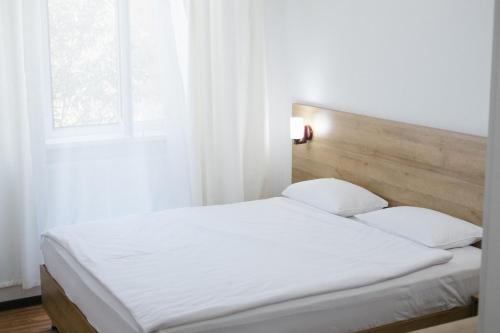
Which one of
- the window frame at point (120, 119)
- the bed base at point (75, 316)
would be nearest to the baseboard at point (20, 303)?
the bed base at point (75, 316)

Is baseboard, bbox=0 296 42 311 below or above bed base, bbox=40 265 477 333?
below

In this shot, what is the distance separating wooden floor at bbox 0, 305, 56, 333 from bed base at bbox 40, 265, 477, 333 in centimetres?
22

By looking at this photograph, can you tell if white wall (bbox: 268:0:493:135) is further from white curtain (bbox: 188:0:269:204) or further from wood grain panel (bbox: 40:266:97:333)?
wood grain panel (bbox: 40:266:97:333)

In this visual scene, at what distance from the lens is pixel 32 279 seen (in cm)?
411

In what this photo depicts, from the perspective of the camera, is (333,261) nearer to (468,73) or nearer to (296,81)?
(468,73)

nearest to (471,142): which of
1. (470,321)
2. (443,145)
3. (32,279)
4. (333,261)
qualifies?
(443,145)

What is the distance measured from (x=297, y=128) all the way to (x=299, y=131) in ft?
0.07

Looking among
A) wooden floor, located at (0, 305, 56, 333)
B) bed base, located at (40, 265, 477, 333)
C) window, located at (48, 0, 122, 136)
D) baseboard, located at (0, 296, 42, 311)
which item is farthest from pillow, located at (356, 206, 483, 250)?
baseboard, located at (0, 296, 42, 311)

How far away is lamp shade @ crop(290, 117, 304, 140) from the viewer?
14.8 feet

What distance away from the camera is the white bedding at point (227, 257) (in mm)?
2680

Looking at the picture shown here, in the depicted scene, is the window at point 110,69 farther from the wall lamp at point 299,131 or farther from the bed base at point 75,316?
the bed base at point 75,316

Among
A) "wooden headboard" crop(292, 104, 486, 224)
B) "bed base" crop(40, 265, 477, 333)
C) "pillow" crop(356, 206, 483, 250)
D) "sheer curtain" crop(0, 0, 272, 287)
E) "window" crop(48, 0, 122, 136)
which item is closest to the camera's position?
"bed base" crop(40, 265, 477, 333)

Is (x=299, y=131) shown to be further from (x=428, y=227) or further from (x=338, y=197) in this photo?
(x=428, y=227)

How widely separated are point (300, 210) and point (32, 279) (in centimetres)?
157
